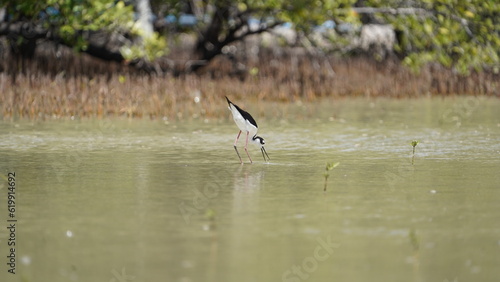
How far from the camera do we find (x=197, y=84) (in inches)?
691

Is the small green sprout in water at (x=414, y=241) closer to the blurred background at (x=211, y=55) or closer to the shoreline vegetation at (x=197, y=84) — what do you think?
the shoreline vegetation at (x=197, y=84)

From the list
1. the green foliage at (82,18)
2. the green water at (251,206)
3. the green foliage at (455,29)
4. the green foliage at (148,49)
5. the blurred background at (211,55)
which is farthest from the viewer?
the green foliage at (148,49)

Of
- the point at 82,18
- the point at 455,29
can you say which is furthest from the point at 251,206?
the point at 455,29

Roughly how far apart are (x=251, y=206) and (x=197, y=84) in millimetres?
10886

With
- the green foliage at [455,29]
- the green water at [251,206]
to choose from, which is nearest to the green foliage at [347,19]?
the green foliage at [455,29]

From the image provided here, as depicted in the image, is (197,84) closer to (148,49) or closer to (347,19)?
(148,49)

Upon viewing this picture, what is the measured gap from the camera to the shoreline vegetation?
14.3 metres

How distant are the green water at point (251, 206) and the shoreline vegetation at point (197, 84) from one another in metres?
2.23

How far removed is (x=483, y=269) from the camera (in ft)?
16.7

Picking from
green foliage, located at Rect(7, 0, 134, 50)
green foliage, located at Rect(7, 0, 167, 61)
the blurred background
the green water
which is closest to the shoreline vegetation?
the blurred background

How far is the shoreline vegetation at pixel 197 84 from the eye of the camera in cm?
1432

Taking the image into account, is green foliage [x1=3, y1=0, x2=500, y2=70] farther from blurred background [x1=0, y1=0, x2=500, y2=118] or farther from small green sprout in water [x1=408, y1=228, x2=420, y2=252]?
small green sprout in water [x1=408, y1=228, x2=420, y2=252]

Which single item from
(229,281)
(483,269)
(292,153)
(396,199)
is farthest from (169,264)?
(292,153)

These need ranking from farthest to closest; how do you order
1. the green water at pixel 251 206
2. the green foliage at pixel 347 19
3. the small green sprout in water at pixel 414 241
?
the green foliage at pixel 347 19 → the small green sprout in water at pixel 414 241 → the green water at pixel 251 206
